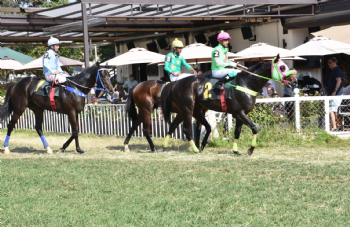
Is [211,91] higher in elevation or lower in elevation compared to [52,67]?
lower

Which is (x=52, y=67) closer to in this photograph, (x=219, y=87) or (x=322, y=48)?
(x=219, y=87)

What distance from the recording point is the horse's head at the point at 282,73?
26.9 ft

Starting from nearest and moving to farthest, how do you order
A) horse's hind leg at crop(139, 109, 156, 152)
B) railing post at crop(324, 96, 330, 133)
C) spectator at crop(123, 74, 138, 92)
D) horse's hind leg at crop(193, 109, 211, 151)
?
horse's hind leg at crop(193, 109, 211, 151) → horse's hind leg at crop(139, 109, 156, 152) → railing post at crop(324, 96, 330, 133) → spectator at crop(123, 74, 138, 92)

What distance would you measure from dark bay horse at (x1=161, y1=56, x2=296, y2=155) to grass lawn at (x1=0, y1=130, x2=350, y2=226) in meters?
0.67

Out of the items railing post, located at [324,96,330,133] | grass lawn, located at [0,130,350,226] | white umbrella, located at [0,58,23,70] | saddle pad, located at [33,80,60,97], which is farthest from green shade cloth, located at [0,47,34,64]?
railing post, located at [324,96,330,133]

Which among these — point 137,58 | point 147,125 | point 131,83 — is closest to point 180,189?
point 147,125

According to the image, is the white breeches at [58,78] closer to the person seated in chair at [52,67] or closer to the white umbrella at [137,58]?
the person seated in chair at [52,67]

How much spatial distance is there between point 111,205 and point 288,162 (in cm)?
328

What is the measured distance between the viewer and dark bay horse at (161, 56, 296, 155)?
8.34m

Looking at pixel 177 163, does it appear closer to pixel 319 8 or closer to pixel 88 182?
pixel 88 182

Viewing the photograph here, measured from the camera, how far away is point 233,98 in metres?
8.53

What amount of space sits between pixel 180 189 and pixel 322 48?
8541mm

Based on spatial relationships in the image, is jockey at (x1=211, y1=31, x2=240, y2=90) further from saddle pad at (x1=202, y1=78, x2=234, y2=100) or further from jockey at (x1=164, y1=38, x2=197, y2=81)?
jockey at (x1=164, y1=38, x2=197, y2=81)

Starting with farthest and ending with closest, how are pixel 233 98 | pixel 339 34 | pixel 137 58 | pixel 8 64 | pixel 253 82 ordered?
1. pixel 8 64
2. pixel 137 58
3. pixel 339 34
4. pixel 233 98
5. pixel 253 82
